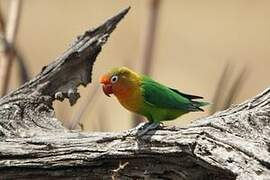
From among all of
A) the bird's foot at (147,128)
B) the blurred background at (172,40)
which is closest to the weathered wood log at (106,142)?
the bird's foot at (147,128)

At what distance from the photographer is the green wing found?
1.44 metres

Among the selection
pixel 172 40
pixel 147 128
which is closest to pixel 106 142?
pixel 147 128

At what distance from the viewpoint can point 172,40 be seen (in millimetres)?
2986

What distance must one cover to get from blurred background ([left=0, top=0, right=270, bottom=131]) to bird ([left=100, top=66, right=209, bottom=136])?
1.22m

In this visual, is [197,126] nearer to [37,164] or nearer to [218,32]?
[37,164]

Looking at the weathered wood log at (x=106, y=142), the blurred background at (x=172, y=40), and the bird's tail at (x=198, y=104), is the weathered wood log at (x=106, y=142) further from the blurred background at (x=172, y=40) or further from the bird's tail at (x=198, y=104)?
the blurred background at (x=172, y=40)

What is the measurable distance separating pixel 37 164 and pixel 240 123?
31cm

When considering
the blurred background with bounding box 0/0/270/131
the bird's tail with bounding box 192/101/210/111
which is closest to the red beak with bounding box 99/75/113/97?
the bird's tail with bounding box 192/101/210/111

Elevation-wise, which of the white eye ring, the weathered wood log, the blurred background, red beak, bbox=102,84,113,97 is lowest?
the weathered wood log

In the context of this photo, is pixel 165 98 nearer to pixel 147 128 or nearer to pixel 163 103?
pixel 163 103

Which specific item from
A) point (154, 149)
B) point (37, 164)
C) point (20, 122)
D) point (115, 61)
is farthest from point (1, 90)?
point (115, 61)

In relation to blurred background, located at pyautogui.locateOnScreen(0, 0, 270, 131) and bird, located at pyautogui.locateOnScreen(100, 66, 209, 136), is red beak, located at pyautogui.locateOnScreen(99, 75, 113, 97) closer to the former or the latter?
bird, located at pyautogui.locateOnScreen(100, 66, 209, 136)

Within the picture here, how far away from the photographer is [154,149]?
1.30 m

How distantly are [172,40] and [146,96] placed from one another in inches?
61.0
